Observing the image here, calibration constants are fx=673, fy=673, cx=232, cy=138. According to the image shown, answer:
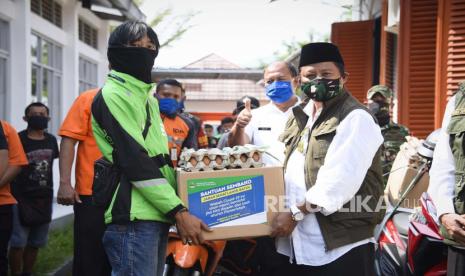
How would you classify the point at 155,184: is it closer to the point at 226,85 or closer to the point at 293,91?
the point at 293,91

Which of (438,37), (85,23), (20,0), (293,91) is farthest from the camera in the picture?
(85,23)

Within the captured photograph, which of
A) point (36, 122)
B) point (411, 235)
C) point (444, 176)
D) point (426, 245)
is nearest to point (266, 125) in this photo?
point (411, 235)

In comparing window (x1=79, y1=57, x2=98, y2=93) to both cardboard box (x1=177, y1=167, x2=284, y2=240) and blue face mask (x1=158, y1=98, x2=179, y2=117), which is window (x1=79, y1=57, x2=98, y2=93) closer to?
blue face mask (x1=158, y1=98, x2=179, y2=117)

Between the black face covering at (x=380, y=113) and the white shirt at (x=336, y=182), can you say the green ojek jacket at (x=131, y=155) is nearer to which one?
the white shirt at (x=336, y=182)

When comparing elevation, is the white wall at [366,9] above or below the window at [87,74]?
above

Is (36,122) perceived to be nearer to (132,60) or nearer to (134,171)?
(132,60)

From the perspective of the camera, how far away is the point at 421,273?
162 inches

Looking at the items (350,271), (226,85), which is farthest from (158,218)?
(226,85)

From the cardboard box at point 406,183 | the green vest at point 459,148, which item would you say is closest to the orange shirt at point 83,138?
the cardboard box at point 406,183

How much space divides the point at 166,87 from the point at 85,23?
418 inches

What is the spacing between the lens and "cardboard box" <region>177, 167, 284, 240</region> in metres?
3.21

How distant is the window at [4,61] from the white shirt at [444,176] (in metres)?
8.00

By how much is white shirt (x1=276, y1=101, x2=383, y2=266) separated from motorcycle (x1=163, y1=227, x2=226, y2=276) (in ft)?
3.38

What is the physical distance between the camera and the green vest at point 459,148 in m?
3.38
